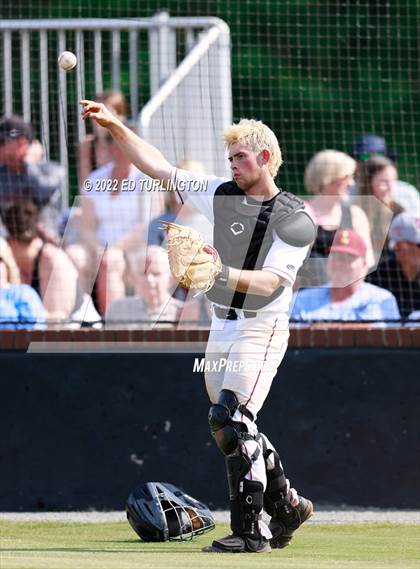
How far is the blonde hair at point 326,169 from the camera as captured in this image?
387 inches

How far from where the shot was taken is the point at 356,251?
9.41m

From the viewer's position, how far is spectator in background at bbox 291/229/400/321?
9375mm

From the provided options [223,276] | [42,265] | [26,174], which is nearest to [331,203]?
[42,265]

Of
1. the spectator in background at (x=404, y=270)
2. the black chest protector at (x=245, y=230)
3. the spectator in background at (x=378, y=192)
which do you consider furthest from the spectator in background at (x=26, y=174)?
the black chest protector at (x=245, y=230)

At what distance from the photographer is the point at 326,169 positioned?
9.86m

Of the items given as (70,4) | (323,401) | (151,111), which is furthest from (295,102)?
(323,401)

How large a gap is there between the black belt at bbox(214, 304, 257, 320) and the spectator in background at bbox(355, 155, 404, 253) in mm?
2973

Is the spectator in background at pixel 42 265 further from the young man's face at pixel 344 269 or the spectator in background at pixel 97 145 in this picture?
the young man's face at pixel 344 269

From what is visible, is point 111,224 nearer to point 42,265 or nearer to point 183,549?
point 42,265

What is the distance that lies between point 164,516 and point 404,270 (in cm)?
307

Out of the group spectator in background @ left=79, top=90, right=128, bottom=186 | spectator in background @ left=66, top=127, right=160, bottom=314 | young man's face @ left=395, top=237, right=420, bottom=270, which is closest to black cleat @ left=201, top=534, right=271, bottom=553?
spectator in background @ left=66, top=127, right=160, bottom=314

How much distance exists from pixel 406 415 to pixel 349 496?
0.66 meters

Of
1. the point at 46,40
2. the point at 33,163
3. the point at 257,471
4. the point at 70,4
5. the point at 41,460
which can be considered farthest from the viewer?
the point at 70,4

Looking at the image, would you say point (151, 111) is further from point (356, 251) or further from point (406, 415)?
point (406, 415)
